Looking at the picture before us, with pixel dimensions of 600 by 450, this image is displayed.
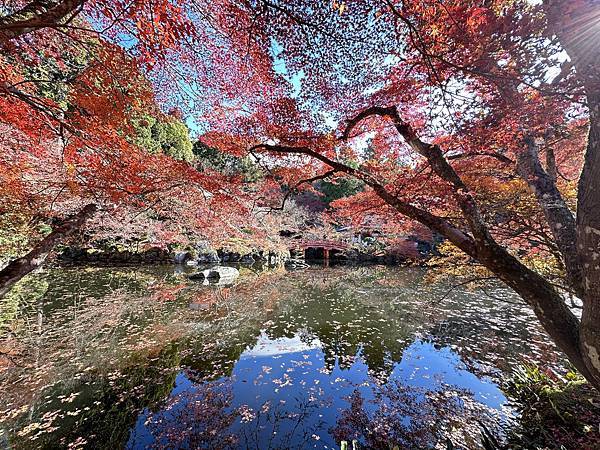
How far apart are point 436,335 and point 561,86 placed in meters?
5.34

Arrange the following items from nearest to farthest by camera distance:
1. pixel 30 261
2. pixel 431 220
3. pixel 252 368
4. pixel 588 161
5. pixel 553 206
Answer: pixel 588 161, pixel 431 220, pixel 553 206, pixel 30 261, pixel 252 368

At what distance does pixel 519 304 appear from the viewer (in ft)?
26.7

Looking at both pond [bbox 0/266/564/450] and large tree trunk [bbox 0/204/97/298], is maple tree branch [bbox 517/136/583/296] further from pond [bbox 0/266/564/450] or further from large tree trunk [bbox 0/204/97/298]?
large tree trunk [bbox 0/204/97/298]

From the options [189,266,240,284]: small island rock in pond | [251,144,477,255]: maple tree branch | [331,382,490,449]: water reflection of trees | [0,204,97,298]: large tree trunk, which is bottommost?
[331,382,490,449]: water reflection of trees

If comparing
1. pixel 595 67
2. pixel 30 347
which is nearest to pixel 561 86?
pixel 595 67

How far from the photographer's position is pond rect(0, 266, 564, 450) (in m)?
3.00

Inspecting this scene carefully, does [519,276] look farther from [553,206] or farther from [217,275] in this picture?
[217,275]

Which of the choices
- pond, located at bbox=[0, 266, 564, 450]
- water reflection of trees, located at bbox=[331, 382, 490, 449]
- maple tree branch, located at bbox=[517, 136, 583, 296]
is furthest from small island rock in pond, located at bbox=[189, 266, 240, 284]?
maple tree branch, located at bbox=[517, 136, 583, 296]

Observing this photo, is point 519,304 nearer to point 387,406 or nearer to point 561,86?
point 387,406

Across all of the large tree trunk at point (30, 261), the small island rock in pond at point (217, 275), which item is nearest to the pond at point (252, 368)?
the large tree trunk at point (30, 261)

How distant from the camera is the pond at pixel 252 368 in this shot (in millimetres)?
3004

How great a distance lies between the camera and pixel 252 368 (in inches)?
176

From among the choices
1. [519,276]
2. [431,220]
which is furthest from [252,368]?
[519,276]

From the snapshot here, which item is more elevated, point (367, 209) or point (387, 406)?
point (367, 209)
